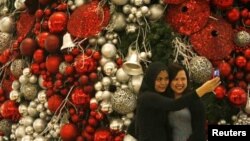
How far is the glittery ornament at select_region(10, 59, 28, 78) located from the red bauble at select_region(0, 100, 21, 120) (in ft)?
0.57

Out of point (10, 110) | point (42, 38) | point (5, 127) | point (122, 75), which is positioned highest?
point (42, 38)

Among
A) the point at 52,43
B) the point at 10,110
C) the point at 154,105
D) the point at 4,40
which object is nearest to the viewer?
the point at 154,105

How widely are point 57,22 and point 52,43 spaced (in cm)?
12

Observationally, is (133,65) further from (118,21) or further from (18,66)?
(18,66)

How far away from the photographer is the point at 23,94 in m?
2.97

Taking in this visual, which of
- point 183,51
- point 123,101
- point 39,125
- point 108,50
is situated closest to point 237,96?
point 183,51

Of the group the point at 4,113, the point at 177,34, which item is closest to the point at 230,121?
the point at 177,34

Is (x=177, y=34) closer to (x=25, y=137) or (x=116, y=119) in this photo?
(x=116, y=119)

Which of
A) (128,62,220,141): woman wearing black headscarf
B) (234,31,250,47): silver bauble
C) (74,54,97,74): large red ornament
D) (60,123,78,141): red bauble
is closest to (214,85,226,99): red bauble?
(234,31,250,47): silver bauble

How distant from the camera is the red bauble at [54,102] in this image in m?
2.80

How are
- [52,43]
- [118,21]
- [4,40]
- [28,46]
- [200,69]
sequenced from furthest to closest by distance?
[4,40] < [28,46] < [52,43] < [118,21] < [200,69]

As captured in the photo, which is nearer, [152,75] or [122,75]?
[152,75]

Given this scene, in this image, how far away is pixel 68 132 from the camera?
8.94 feet

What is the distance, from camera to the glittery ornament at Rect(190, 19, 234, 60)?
2656 mm
